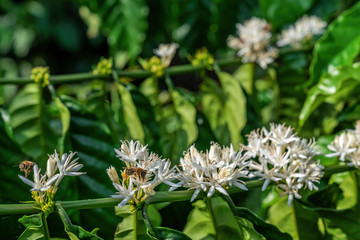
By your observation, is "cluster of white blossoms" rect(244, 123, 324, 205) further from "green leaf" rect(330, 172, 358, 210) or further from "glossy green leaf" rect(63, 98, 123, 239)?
"glossy green leaf" rect(63, 98, 123, 239)

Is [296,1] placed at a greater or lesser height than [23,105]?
greater

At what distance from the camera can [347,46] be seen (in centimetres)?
97

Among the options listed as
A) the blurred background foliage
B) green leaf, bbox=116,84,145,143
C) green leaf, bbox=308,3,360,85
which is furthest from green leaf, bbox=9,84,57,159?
green leaf, bbox=308,3,360,85

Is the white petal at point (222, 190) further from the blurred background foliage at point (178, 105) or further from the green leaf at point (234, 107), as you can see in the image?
the green leaf at point (234, 107)

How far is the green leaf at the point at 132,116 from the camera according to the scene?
86 centimetres

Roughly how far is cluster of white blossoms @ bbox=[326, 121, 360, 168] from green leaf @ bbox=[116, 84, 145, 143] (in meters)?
0.34

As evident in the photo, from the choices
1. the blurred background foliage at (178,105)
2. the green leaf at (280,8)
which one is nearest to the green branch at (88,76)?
the blurred background foliage at (178,105)

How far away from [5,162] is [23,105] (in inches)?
7.9

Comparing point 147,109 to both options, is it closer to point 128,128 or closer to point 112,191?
point 128,128

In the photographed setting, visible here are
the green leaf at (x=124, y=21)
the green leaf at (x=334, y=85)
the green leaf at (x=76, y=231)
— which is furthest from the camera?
the green leaf at (x=124, y=21)

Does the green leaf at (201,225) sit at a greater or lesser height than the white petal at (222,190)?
lesser

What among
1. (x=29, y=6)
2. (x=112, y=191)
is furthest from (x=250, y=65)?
(x=29, y=6)

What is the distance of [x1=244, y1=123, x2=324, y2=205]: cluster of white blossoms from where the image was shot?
0.64 m

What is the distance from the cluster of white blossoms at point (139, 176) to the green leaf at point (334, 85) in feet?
1.26
